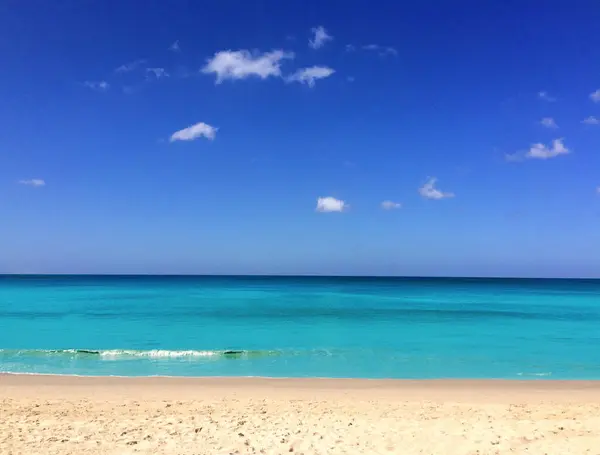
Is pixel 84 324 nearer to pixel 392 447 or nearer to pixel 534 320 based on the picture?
pixel 392 447

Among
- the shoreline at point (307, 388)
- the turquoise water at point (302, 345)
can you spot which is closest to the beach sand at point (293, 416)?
the shoreline at point (307, 388)

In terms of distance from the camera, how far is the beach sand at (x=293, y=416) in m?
6.57

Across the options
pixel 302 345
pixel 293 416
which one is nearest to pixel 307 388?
pixel 293 416

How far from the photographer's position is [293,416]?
324 inches

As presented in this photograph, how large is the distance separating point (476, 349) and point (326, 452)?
13.6m

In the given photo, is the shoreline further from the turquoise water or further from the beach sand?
the turquoise water

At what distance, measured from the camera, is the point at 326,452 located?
634cm

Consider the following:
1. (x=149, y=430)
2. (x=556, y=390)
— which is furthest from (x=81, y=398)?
(x=556, y=390)

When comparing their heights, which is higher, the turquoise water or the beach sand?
the beach sand

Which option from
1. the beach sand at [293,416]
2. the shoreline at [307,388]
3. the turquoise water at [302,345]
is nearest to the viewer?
the beach sand at [293,416]

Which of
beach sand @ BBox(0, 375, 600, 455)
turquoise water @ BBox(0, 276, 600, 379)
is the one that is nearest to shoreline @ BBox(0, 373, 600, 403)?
beach sand @ BBox(0, 375, 600, 455)

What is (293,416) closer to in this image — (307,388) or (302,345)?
(307,388)

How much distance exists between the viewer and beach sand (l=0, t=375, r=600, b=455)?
6566 millimetres

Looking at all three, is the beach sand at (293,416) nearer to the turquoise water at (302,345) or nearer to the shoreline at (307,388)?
the shoreline at (307,388)
